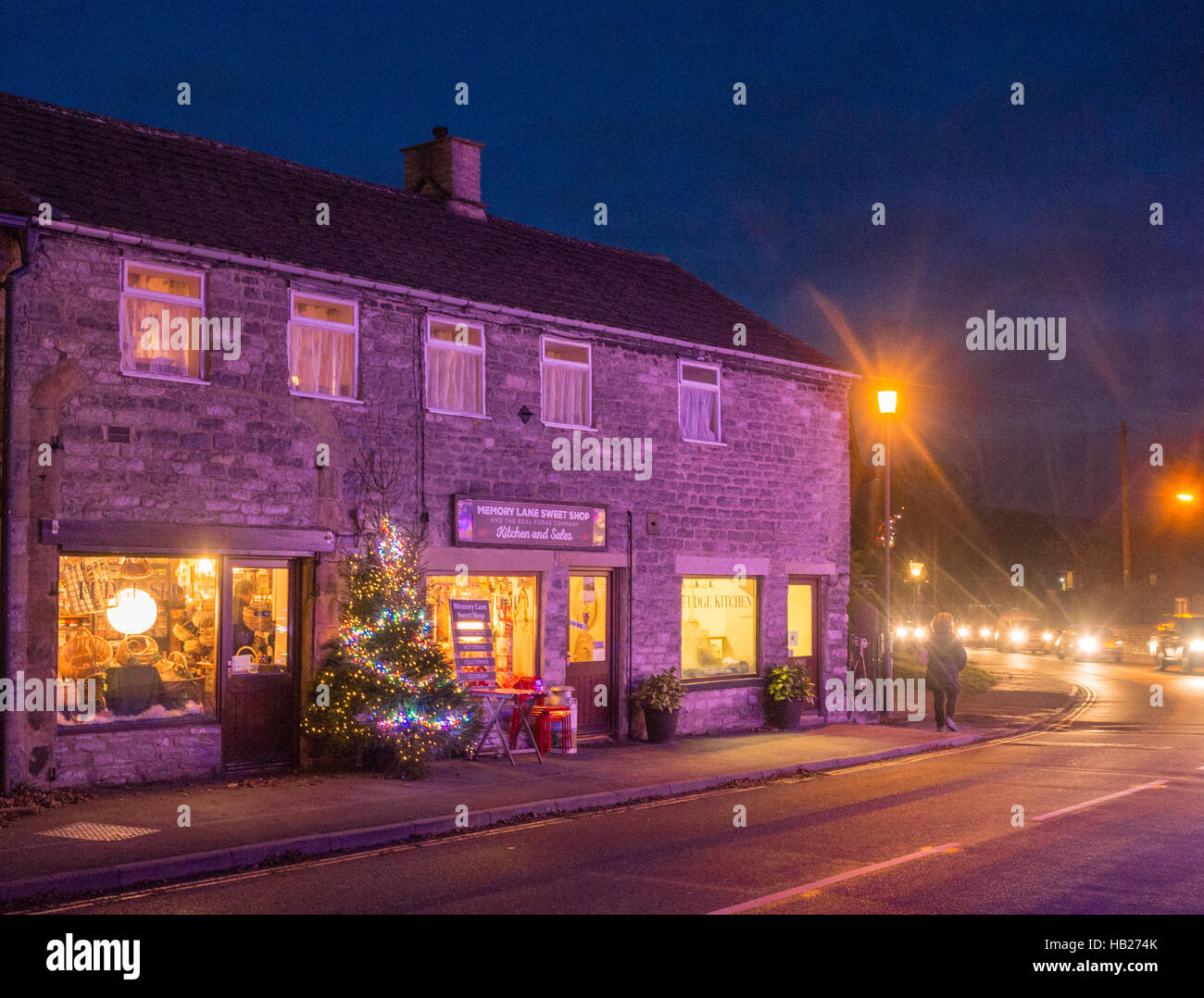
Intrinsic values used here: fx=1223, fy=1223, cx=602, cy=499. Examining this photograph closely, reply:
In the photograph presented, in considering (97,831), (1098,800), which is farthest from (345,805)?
(1098,800)

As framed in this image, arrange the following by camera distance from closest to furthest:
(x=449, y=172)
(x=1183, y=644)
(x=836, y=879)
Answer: (x=836, y=879), (x=449, y=172), (x=1183, y=644)

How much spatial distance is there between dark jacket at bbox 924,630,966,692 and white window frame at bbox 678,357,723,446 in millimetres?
4815

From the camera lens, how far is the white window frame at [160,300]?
13500 millimetres

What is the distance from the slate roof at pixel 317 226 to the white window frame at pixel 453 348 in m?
0.39

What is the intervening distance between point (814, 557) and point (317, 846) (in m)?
13.4

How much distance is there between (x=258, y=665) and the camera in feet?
47.9

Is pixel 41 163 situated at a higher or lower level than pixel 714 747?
higher

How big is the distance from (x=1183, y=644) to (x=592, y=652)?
30.9 m

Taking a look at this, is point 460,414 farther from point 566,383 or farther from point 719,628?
point 719,628

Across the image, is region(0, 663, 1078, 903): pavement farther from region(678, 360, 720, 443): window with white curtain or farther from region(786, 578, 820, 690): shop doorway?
region(678, 360, 720, 443): window with white curtain

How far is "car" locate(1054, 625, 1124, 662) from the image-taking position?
50.0 meters

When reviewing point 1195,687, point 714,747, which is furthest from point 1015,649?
point 714,747

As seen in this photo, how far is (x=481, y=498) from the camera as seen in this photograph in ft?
54.9
